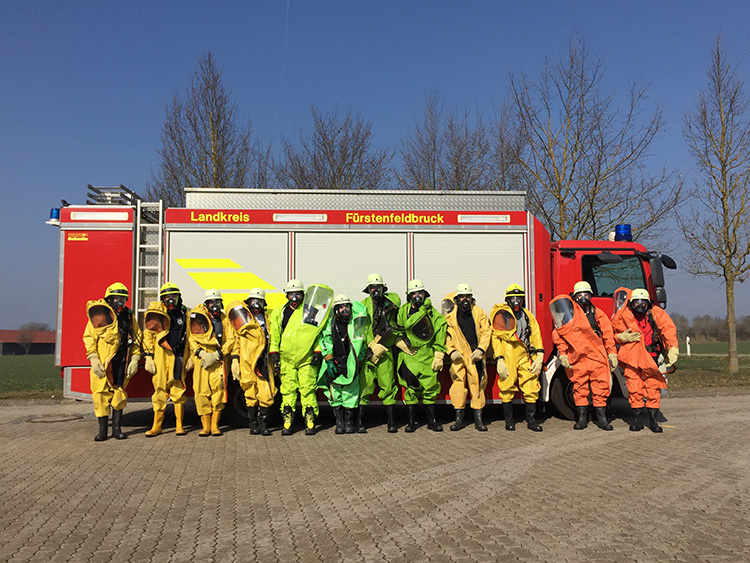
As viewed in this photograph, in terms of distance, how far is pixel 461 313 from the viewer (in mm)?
8516

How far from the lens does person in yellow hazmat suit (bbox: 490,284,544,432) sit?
27.3ft

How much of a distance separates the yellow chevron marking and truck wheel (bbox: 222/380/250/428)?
1.73 m

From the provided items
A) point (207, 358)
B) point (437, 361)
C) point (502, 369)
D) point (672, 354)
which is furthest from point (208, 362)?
point (672, 354)

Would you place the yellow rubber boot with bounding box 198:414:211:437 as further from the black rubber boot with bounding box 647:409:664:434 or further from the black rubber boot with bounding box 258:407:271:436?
the black rubber boot with bounding box 647:409:664:434

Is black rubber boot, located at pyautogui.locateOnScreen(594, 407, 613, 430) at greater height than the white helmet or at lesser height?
lesser

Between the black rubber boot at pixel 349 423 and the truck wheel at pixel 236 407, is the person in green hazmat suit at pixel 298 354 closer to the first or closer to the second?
the black rubber boot at pixel 349 423

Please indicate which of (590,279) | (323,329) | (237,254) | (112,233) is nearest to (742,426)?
(590,279)

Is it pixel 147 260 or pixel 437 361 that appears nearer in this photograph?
pixel 437 361

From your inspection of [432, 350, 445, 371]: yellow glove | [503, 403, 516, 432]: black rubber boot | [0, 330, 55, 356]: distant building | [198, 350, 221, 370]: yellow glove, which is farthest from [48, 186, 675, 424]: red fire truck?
[0, 330, 55, 356]: distant building

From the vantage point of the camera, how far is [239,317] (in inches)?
324

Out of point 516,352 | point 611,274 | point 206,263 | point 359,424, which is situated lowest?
point 359,424

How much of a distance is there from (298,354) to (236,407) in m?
1.56

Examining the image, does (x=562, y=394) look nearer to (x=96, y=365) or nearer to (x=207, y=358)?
(x=207, y=358)

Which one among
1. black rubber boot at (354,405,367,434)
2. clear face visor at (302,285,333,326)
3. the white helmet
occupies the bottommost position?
black rubber boot at (354,405,367,434)
